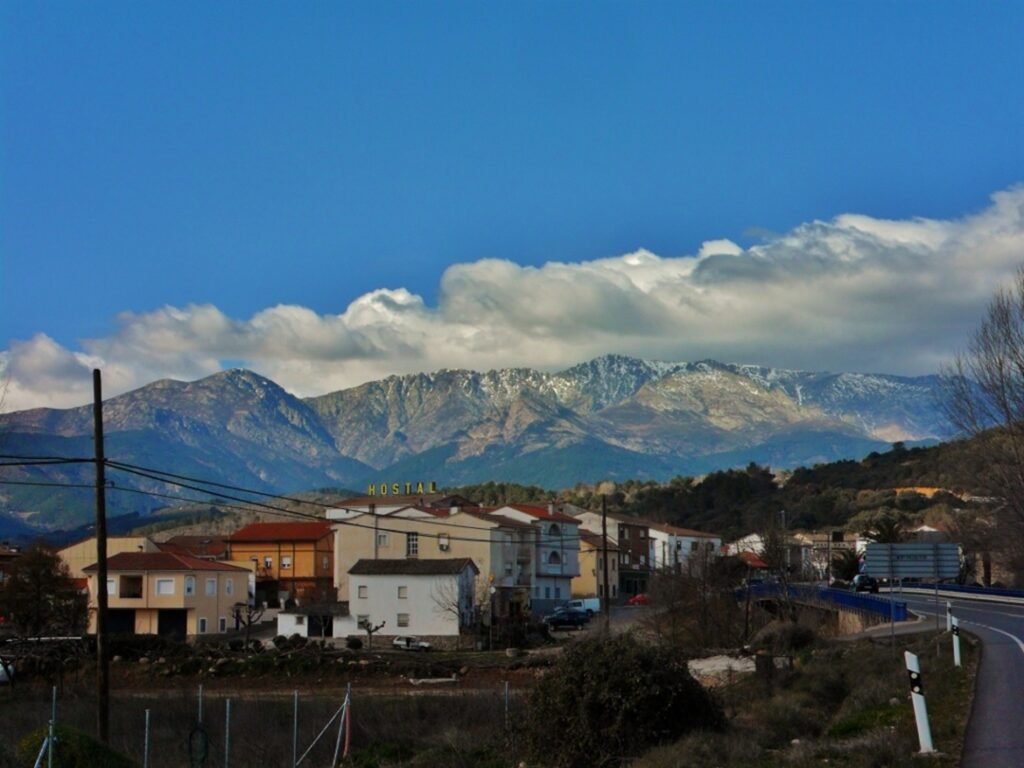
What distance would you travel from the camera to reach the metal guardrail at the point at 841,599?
51.8 meters

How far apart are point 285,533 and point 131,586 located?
2810cm

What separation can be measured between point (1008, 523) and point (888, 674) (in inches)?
1318

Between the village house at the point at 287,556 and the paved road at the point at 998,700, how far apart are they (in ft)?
219

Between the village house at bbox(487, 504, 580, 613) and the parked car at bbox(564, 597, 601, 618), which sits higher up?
the village house at bbox(487, 504, 580, 613)

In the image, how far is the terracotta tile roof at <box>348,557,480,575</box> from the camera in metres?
75.2

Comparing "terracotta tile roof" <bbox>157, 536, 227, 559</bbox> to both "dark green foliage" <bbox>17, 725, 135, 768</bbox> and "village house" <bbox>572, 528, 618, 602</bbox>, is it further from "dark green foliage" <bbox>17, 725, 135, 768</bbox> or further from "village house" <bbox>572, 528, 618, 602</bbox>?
"dark green foliage" <bbox>17, 725, 135, 768</bbox>

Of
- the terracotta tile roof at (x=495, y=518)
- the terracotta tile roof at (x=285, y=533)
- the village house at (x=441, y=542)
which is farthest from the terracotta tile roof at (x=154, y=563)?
the terracotta tile roof at (x=285, y=533)

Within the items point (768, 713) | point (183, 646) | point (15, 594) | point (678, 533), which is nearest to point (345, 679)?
point (183, 646)

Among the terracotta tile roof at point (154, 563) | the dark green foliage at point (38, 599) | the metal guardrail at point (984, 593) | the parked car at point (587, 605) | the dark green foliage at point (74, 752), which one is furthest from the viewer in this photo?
the parked car at point (587, 605)

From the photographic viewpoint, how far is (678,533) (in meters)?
135

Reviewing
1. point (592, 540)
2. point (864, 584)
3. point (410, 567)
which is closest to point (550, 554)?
point (592, 540)

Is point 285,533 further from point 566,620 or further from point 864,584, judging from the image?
point 864,584

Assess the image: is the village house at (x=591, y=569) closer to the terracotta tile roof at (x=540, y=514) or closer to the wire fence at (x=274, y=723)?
the terracotta tile roof at (x=540, y=514)

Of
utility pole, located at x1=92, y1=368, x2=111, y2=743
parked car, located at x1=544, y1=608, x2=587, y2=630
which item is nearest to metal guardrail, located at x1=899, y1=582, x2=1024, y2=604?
parked car, located at x1=544, y1=608, x2=587, y2=630
